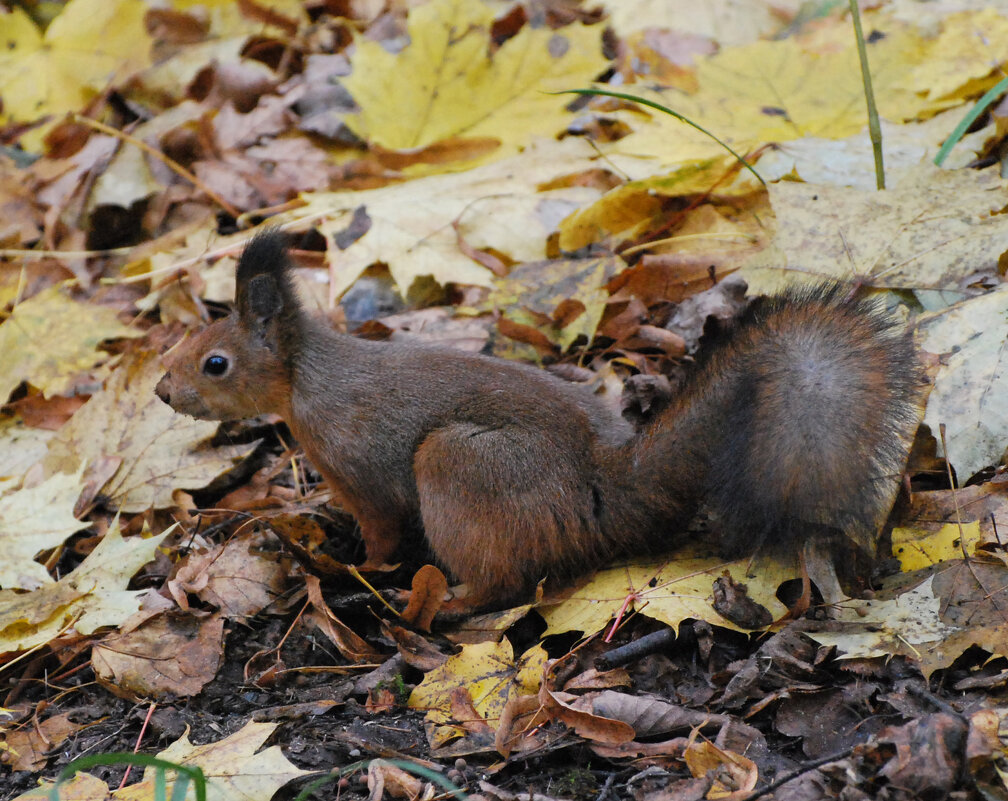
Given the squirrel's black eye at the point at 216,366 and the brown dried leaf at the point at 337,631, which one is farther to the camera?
the squirrel's black eye at the point at 216,366

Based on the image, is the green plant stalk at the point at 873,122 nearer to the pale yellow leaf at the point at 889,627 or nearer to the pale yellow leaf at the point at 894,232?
the pale yellow leaf at the point at 894,232

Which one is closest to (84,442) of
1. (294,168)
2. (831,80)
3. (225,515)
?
(225,515)

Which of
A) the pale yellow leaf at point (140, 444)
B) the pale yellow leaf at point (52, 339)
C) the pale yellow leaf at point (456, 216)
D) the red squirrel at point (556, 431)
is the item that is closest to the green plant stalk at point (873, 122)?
the red squirrel at point (556, 431)

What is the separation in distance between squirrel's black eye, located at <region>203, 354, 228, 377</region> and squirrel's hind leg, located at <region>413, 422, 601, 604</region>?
0.87 meters

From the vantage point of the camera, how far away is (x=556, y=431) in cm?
268

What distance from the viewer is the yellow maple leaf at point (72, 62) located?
5.64 metres

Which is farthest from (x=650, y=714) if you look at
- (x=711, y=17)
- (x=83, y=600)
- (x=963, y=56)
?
(x=711, y=17)

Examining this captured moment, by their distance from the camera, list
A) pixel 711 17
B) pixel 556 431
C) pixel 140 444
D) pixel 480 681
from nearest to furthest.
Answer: pixel 480 681 → pixel 556 431 → pixel 140 444 → pixel 711 17

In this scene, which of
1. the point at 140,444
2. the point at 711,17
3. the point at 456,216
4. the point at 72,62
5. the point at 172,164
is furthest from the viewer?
the point at 72,62

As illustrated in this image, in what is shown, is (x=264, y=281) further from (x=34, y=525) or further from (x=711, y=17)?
(x=711, y=17)

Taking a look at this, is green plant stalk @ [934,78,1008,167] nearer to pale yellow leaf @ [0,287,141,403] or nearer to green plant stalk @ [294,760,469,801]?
green plant stalk @ [294,760,469,801]

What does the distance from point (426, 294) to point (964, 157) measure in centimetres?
197

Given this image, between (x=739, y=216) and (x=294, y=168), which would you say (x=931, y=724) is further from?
(x=294, y=168)

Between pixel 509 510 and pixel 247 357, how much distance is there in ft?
3.63
